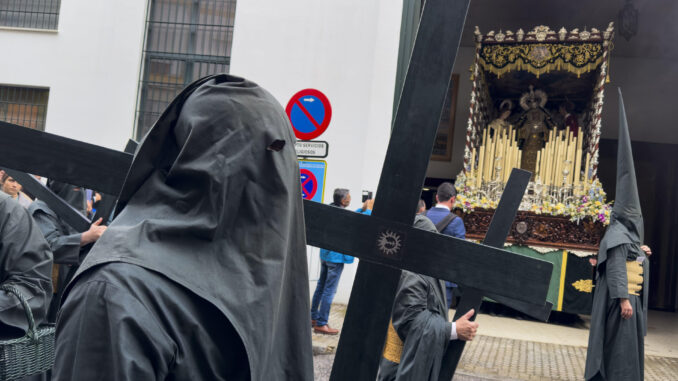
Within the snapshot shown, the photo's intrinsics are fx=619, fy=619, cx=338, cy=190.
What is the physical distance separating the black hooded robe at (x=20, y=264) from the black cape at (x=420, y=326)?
195cm

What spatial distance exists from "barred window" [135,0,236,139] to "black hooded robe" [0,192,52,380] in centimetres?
880

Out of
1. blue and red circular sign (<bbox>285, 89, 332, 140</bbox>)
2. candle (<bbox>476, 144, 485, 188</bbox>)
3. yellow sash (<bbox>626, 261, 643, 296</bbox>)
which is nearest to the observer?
yellow sash (<bbox>626, 261, 643, 296</bbox>)

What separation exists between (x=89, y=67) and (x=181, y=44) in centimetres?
176

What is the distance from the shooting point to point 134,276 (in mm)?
1148

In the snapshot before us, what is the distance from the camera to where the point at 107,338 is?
1.11m

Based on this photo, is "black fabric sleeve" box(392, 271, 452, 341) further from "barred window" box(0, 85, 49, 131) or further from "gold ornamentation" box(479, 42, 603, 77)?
"barred window" box(0, 85, 49, 131)

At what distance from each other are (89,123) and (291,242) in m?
11.2

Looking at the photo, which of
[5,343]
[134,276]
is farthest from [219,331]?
[5,343]

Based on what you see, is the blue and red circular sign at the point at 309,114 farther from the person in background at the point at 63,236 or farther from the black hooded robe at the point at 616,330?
the black hooded robe at the point at 616,330

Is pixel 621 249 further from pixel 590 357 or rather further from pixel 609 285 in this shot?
pixel 590 357

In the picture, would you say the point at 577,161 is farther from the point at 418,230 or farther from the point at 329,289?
the point at 418,230

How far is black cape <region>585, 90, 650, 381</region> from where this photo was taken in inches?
239

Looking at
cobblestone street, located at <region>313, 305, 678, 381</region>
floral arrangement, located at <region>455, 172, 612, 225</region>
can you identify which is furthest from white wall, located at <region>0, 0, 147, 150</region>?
floral arrangement, located at <region>455, 172, 612, 225</region>

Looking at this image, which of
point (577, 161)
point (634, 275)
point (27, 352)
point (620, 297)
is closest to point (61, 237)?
point (27, 352)
